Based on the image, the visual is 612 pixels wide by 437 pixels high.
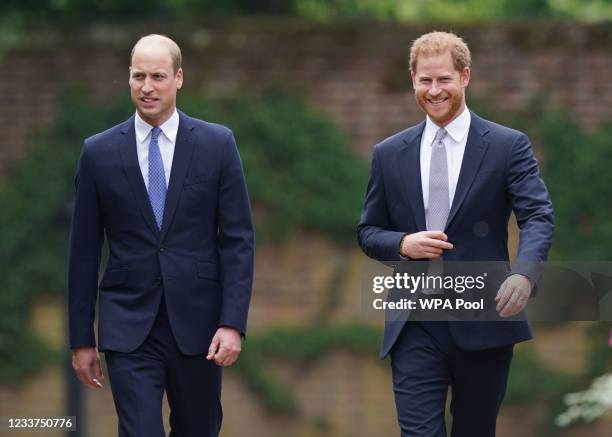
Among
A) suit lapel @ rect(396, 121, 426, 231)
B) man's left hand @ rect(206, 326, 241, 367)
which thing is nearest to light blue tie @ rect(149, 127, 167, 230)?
man's left hand @ rect(206, 326, 241, 367)

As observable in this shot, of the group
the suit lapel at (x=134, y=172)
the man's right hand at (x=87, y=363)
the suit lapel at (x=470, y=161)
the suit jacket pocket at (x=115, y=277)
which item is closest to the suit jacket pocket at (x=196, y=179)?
the suit lapel at (x=134, y=172)

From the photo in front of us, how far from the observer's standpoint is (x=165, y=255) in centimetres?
511

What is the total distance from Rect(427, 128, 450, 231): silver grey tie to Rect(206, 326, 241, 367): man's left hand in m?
0.85

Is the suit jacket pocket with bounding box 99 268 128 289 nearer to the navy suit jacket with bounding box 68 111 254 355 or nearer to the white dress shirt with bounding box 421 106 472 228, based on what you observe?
the navy suit jacket with bounding box 68 111 254 355

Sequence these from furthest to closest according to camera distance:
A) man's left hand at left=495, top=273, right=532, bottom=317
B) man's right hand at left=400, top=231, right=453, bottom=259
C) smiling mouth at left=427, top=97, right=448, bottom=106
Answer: smiling mouth at left=427, top=97, right=448, bottom=106 → man's right hand at left=400, top=231, right=453, bottom=259 → man's left hand at left=495, top=273, right=532, bottom=317

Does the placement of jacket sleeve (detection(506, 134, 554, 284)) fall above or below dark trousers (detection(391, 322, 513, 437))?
above

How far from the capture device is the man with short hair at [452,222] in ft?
16.4

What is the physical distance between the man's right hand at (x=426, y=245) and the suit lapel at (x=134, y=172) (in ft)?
3.16

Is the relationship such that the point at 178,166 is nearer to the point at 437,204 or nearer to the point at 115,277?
the point at 115,277

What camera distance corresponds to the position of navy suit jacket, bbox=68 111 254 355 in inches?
201

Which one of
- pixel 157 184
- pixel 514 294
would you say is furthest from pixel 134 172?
pixel 514 294

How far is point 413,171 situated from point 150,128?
1.04 metres

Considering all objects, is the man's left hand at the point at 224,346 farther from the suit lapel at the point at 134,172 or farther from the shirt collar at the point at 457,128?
the shirt collar at the point at 457,128

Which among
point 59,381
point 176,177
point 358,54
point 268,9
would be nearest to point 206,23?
point 358,54
